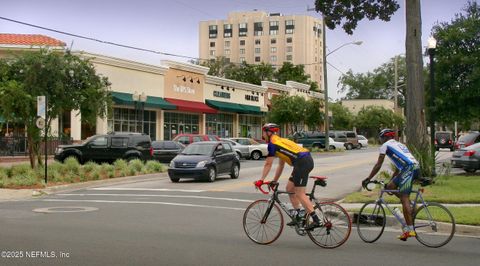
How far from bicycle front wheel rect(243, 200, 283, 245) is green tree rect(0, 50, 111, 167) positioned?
45.6ft

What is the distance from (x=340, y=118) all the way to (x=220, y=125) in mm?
29916

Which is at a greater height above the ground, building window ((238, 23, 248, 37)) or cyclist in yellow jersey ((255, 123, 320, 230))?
building window ((238, 23, 248, 37))

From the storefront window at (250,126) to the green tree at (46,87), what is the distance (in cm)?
3433

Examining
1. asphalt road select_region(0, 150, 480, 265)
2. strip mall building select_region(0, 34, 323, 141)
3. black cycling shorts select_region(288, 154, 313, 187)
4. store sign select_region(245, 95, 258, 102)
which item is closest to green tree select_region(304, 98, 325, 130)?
strip mall building select_region(0, 34, 323, 141)

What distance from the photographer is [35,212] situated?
13.0 m

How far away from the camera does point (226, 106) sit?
50.6 meters

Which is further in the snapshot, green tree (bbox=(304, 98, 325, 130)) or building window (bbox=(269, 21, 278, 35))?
building window (bbox=(269, 21, 278, 35))

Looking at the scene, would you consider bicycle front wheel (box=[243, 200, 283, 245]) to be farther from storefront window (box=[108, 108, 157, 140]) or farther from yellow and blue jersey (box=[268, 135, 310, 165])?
storefront window (box=[108, 108, 157, 140])

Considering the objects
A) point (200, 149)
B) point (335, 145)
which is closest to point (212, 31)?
point (335, 145)

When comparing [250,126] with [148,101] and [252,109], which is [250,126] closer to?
[252,109]

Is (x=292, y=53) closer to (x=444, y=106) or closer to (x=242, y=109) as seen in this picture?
(x=242, y=109)

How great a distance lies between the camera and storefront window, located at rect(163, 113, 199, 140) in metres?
44.9

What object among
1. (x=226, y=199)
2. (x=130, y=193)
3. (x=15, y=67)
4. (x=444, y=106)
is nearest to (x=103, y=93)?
(x=15, y=67)

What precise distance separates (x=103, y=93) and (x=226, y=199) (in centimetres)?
924
